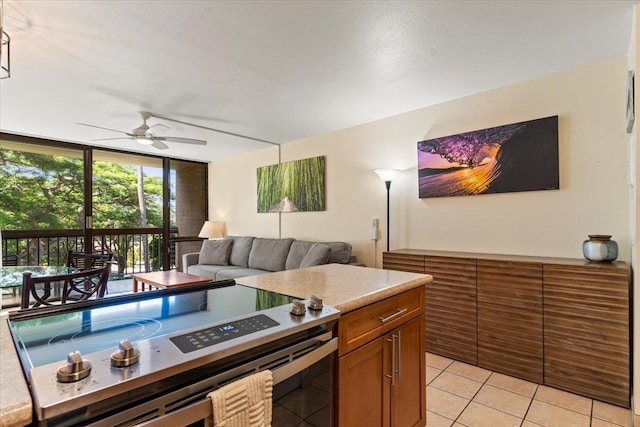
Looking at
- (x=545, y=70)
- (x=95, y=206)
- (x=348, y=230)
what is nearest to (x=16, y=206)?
(x=95, y=206)

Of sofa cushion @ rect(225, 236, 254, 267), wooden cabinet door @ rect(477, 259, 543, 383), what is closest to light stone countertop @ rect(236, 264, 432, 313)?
wooden cabinet door @ rect(477, 259, 543, 383)

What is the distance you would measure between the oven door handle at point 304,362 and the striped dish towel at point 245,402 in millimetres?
59

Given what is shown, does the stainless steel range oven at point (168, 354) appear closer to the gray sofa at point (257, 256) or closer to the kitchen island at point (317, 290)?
the kitchen island at point (317, 290)

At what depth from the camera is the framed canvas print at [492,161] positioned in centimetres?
267

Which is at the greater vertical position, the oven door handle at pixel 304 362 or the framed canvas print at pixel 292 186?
the framed canvas print at pixel 292 186

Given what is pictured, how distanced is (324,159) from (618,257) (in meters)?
3.12

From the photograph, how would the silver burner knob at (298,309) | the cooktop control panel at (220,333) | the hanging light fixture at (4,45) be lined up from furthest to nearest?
1. the hanging light fixture at (4,45)
2. the silver burner knob at (298,309)
3. the cooktop control panel at (220,333)

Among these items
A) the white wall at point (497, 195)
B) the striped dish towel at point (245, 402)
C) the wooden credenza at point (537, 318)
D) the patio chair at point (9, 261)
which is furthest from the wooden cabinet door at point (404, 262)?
the patio chair at point (9, 261)

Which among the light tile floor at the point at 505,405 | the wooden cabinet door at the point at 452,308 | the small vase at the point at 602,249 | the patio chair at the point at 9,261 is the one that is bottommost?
the light tile floor at the point at 505,405

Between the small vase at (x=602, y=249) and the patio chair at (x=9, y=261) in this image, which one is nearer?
the small vase at (x=602, y=249)

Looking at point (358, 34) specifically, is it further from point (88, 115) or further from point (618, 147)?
point (88, 115)

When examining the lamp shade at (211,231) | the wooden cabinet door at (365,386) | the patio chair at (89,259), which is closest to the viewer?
the wooden cabinet door at (365,386)

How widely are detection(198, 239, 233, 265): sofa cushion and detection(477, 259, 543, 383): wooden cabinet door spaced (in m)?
3.71

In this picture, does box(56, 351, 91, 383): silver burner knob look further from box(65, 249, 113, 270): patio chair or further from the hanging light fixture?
box(65, 249, 113, 270): patio chair
